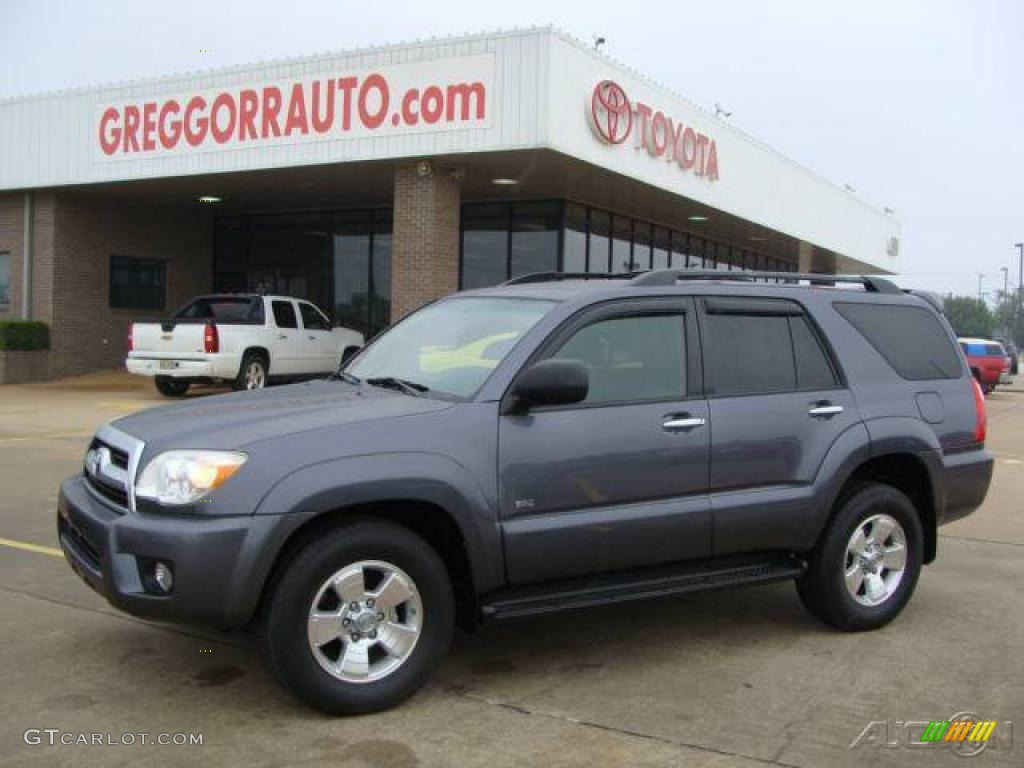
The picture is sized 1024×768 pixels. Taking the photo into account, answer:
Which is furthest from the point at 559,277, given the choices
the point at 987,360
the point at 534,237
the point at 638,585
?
the point at 987,360

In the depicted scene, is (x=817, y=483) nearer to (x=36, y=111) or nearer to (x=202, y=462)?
(x=202, y=462)

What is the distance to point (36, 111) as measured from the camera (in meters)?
20.1

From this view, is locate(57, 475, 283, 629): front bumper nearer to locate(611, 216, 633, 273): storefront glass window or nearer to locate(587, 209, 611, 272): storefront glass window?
locate(587, 209, 611, 272): storefront glass window

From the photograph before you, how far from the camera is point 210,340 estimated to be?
1622cm

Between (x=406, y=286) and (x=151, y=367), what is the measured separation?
14.5 feet

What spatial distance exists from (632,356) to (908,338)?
74.7 inches

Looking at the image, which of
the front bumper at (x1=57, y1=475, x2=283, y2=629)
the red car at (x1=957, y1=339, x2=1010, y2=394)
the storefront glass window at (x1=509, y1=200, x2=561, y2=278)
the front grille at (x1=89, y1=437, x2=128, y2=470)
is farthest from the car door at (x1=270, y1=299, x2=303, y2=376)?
the red car at (x1=957, y1=339, x2=1010, y2=394)

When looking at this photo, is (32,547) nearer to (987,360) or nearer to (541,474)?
(541,474)

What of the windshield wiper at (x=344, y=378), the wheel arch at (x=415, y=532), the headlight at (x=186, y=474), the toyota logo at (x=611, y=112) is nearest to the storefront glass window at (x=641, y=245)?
the toyota logo at (x=611, y=112)

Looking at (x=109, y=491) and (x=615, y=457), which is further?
(x=615, y=457)

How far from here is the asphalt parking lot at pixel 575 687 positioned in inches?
142

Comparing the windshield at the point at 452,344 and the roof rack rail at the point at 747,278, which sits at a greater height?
the roof rack rail at the point at 747,278

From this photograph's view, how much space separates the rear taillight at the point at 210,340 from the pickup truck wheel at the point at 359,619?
514 inches

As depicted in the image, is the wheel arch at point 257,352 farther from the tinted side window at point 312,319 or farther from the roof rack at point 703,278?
the roof rack at point 703,278
